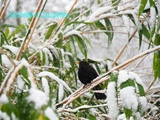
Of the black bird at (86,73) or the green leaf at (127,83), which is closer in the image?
the green leaf at (127,83)

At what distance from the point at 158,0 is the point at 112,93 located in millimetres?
292

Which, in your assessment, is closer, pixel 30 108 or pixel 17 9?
pixel 30 108

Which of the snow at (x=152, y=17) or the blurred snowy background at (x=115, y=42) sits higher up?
the blurred snowy background at (x=115, y=42)

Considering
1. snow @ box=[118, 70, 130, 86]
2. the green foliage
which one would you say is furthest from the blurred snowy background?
snow @ box=[118, 70, 130, 86]

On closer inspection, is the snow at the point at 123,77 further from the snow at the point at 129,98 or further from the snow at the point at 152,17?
the snow at the point at 152,17

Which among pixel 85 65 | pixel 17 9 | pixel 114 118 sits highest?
pixel 17 9

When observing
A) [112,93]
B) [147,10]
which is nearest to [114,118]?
[112,93]

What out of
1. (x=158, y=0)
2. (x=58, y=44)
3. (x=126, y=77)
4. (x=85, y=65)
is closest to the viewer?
(x=126, y=77)

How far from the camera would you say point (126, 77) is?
55 cm

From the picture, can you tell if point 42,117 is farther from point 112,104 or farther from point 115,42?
point 115,42

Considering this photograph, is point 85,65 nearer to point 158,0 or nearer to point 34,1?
point 158,0

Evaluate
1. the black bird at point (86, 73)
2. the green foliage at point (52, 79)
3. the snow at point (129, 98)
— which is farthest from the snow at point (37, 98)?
the black bird at point (86, 73)

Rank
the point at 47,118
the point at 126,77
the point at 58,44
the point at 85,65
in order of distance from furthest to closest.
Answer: the point at 85,65, the point at 58,44, the point at 126,77, the point at 47,118

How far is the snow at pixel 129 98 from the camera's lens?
1.75 feet
